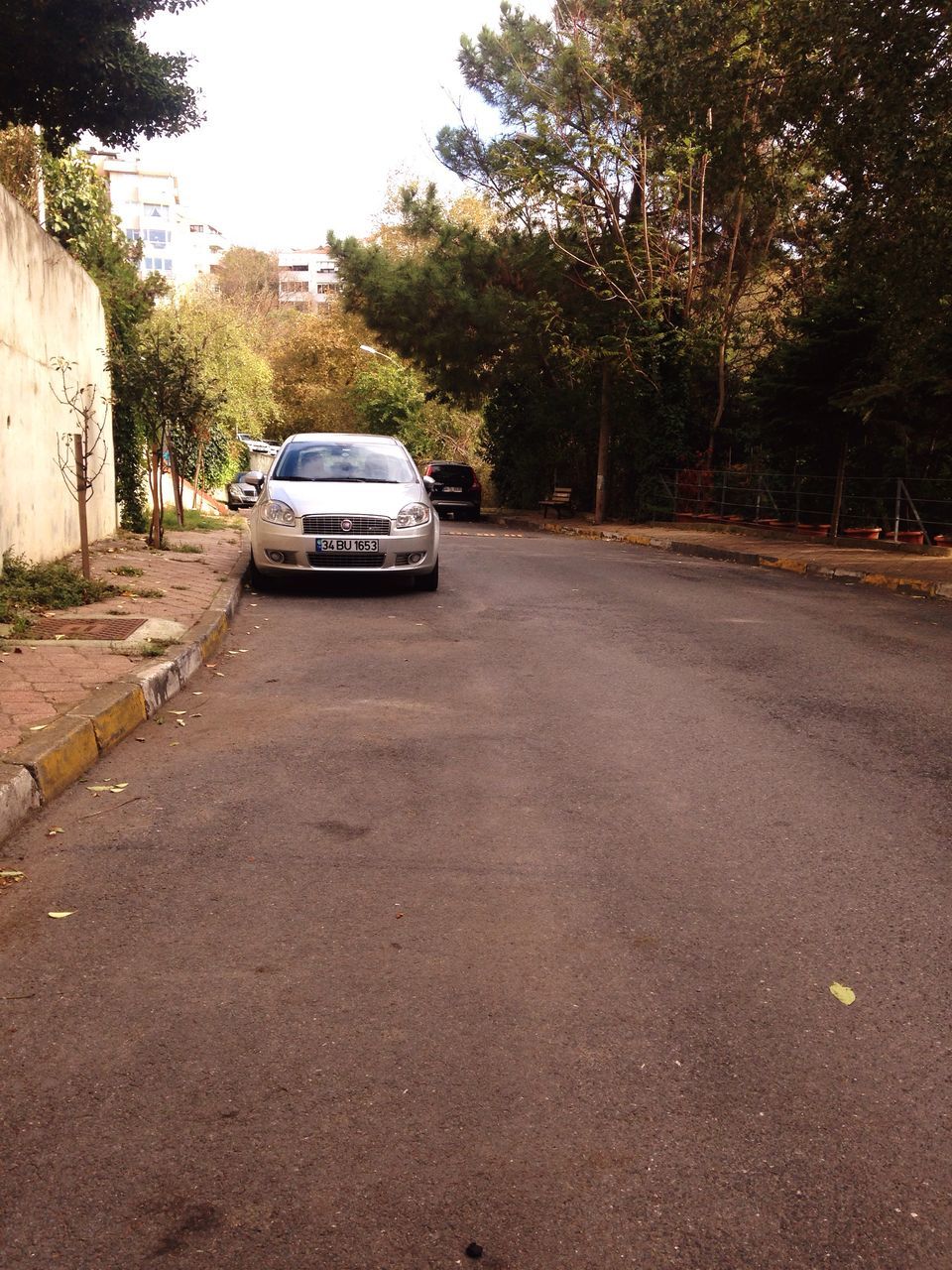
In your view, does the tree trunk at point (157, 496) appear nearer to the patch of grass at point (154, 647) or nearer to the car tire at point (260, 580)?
the car tire at point (260, 580)

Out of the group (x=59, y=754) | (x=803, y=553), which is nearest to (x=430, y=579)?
(x=59, y=754)

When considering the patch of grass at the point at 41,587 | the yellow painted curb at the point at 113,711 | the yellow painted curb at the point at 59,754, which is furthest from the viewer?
the patch of grass at the point at 41,587

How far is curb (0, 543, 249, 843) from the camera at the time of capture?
481 cm

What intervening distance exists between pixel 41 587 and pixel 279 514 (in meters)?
2.89

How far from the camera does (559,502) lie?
34469 millimetres

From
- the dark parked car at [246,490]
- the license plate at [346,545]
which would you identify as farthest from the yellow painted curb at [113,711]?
the dark parked car at [246,490]

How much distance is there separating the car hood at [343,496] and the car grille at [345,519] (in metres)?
0.05

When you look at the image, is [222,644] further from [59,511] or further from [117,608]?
[59,511]

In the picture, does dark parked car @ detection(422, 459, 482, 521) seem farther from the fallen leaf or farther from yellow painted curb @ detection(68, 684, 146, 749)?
A: the fallen leaf

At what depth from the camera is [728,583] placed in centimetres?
1495

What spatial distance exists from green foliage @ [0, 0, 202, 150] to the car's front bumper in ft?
23.2

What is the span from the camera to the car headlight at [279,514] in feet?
39.4

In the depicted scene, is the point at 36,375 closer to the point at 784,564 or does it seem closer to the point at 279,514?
the point at 279,514

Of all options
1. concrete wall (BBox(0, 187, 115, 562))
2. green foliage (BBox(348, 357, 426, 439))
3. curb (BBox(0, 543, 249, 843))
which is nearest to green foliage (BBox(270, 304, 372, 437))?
green foliage (BBox(348, 357, 426, 439))
